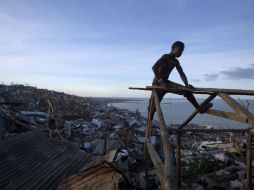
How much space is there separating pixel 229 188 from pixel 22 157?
18.1 feet

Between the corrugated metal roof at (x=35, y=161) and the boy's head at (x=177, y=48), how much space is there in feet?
13.5

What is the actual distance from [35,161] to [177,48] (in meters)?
5.36

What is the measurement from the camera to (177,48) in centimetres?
553

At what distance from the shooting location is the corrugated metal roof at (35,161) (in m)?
7.00

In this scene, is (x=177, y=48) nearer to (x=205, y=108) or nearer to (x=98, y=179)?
(x=205, y=108)

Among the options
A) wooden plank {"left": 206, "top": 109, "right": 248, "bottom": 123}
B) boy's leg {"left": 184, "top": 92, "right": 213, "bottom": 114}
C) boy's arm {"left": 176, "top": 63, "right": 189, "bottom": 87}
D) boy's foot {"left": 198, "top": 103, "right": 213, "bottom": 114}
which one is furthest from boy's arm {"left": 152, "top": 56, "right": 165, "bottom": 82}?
wooden plank {"left": 206, "top": 109, "right": 248, "bottom": 123}

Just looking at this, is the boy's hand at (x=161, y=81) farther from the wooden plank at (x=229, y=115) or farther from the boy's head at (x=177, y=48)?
the wooden plank at (x=229, y=115)

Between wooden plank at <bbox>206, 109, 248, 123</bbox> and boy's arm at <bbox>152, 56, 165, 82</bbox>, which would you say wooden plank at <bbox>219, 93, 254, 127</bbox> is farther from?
boy's arm at <bbox>152, 56, 165, 82</bbox>

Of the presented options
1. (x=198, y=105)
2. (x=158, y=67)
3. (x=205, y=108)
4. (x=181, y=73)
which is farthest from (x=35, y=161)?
(x=205, y=108)

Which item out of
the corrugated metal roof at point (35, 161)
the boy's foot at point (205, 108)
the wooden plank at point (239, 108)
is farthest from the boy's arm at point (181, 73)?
the corrugated metal roof at point (35, 161)

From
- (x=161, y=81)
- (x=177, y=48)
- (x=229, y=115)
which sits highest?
(x=177, y=48)

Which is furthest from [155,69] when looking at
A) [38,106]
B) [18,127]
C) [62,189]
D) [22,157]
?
[38,106]

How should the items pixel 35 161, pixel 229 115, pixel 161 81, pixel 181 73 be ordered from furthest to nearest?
pixel 35 161
pixel 181 73
pixel 161 81
pixel 229 115

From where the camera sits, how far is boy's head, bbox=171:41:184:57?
217 inches
